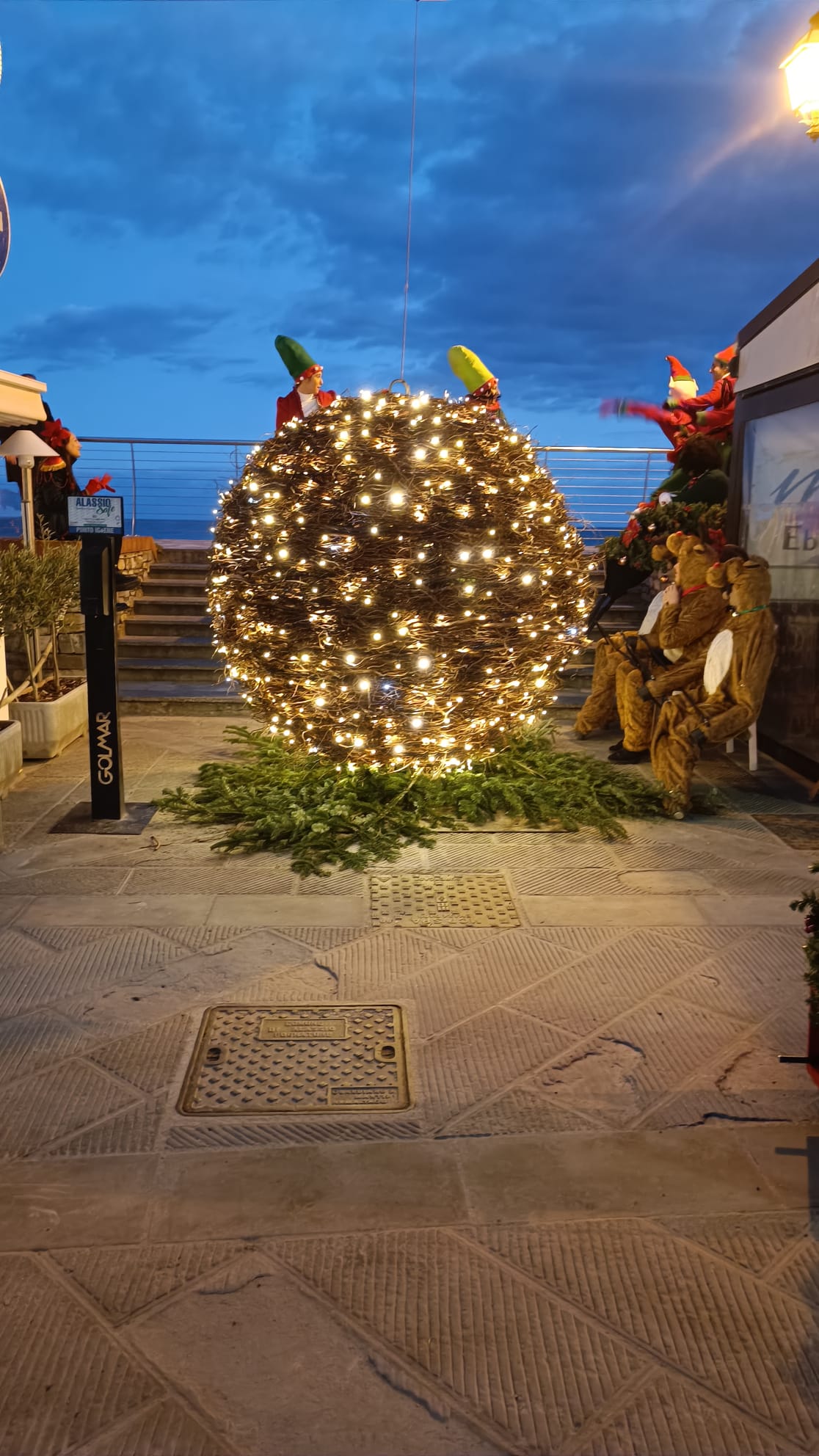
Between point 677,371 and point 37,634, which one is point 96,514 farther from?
point 677,371

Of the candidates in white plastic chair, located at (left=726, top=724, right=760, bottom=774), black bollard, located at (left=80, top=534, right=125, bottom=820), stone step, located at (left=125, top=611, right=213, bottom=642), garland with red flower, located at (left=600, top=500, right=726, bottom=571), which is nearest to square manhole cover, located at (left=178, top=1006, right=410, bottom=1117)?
black bollard, located at (left=80, top=534, right=125, bottom=820)

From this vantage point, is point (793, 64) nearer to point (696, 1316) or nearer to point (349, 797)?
point (349, 797)

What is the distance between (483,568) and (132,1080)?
3218mm

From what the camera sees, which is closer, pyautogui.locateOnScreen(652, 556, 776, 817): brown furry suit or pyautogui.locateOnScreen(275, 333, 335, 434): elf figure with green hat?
pyautogui.locateOnScreen(652, 556, 776, 817): brown furry suit

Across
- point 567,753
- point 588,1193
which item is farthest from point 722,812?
point 588,1193

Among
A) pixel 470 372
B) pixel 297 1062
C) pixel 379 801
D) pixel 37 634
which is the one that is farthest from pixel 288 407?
pixel 297 1062

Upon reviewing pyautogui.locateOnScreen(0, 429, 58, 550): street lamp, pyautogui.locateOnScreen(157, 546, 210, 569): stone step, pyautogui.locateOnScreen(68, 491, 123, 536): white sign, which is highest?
pyautogui.locateOnScreen(0, 429, 58, 550): street lamp

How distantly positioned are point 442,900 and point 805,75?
16.3ft

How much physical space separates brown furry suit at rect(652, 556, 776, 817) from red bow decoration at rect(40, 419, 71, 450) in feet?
24.6

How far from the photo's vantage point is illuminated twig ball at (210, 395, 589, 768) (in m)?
5.49

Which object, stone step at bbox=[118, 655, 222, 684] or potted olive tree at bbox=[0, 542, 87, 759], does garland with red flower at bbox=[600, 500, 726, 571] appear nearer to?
stone step at bbox=[118, 655, 222, 684]

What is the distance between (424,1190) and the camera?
2.97 meters

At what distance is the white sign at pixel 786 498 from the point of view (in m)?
7.56

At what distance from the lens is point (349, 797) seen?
6438mm
